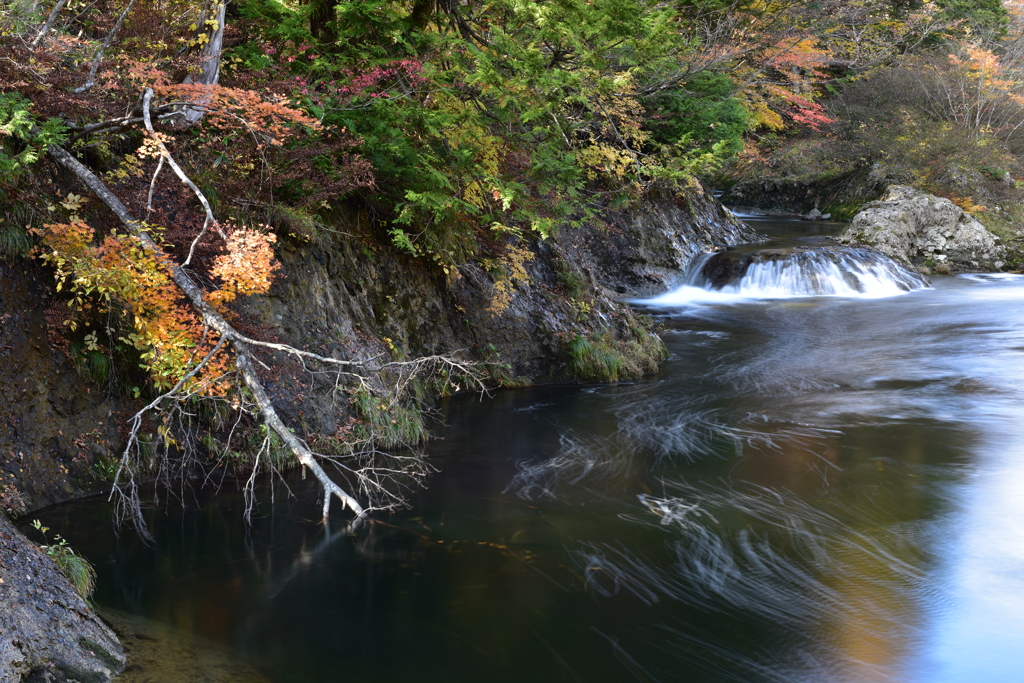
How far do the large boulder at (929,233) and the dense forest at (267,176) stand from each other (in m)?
11.1

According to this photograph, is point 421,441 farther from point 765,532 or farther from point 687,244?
point 687,244

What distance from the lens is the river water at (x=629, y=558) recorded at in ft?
14.8

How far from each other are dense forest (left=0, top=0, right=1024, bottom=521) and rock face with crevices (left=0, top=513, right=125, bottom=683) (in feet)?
4.52

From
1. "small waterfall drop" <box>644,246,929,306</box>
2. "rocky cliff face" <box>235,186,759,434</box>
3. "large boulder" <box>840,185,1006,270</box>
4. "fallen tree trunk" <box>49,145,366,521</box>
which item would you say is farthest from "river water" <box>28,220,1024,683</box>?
"large boulder" <box>840,185,1006,270</box>

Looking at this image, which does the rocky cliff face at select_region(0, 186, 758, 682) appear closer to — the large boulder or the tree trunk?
the tree trunk

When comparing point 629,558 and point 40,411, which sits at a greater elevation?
point 40,411

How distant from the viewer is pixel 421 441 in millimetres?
8055

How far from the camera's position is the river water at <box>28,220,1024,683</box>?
451cm

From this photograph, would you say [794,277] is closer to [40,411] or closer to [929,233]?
[929,233]

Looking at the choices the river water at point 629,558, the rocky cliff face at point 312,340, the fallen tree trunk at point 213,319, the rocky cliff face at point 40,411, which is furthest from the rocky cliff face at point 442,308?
the rocky cliff face at point 40,411

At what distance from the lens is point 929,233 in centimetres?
2069

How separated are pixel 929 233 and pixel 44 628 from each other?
22.1m

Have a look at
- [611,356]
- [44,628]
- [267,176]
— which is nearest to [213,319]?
[267,176]

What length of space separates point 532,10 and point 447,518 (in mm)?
4691
